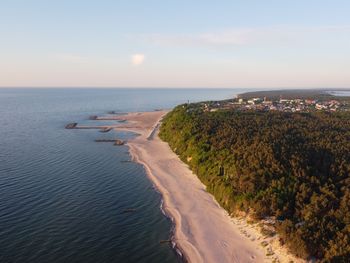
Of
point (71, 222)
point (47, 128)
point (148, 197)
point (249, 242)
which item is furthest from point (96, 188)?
point (47, 128)

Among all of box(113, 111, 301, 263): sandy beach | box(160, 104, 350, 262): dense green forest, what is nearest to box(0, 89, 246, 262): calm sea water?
box(113, 111, 301, 263): sandy beach

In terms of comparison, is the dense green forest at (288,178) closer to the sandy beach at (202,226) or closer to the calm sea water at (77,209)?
the sandy beach at (202,226)

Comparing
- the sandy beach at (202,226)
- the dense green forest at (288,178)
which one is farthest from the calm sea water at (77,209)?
the dense green forest at (288,178)

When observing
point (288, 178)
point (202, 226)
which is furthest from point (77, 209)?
point (288, 178)

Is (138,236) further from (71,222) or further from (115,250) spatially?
(71,222)

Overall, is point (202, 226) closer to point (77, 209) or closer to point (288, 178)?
point (288, 178)

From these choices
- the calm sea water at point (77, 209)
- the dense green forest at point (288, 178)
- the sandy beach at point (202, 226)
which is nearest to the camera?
the dense green forest at point (288, 178)
